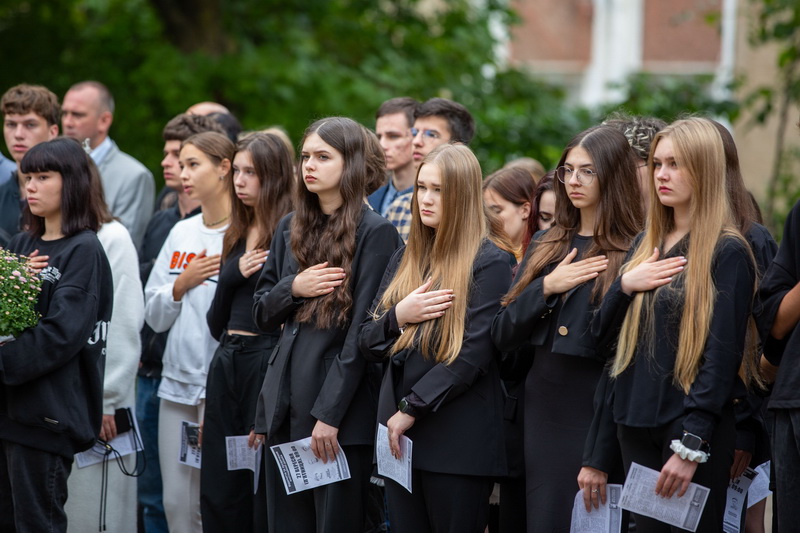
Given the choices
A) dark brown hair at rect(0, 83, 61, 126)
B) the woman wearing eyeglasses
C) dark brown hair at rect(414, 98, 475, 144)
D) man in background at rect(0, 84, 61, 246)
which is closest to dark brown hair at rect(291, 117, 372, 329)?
the woman wearing eyeglasses

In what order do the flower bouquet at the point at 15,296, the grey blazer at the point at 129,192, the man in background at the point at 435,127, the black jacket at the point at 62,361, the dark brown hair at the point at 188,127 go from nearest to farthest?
the flower bouquet at the point at 15,296
the black jacket at the point at 62,361
the man in background at the point at 435,127
the dark brown hair at the point at 188,127
the grey blazer at the point at 129,192

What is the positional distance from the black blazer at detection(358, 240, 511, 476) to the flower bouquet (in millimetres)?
1646

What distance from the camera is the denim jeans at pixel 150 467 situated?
622cm

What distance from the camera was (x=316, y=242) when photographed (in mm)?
4875

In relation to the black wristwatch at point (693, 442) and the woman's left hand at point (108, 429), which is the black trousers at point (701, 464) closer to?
the black wristwatch at point (693, 442)

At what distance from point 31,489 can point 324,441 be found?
4.92 feet

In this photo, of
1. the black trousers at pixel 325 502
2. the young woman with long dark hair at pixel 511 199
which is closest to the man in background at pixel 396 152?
A: the young woman with long dark hair at pixel 511 199

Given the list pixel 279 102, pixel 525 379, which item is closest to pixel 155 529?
pixel 525 379

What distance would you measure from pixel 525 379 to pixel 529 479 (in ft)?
1.58

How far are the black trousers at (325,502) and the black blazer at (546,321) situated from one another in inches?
36.6

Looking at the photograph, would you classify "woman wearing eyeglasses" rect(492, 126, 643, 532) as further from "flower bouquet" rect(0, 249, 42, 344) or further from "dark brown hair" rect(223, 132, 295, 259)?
"flower bouquet" rect(0, 249, 42, 344)

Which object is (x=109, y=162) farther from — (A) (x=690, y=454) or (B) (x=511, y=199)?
(A) (x=690, y=454)

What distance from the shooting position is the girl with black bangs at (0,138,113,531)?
4840mm

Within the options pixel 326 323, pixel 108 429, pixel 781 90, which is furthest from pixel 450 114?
pixel 781 90
